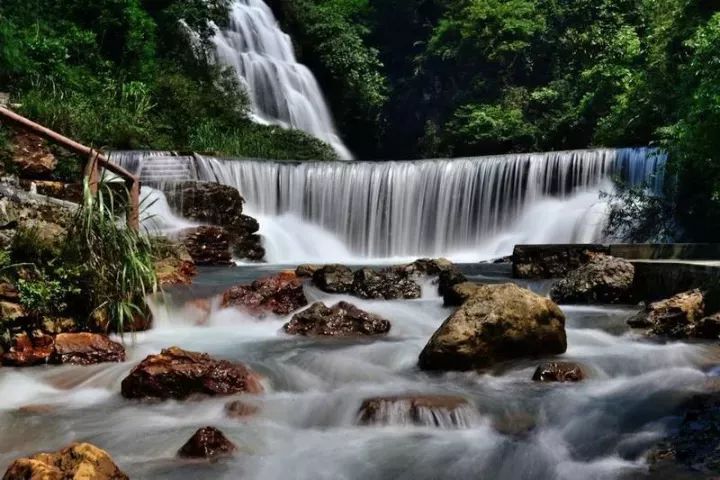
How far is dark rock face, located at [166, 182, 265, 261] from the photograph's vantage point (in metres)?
16.0

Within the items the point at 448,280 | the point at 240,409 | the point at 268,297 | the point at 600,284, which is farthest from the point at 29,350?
the point at 600,284

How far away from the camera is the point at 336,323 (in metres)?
8.69

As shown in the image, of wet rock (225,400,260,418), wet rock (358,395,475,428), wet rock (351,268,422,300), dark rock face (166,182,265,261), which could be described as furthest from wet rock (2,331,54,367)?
dark rock face (166,182,265,261)

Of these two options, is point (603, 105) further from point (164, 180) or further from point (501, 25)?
point (164, 180)

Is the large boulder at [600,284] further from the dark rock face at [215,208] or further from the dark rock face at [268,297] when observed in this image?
the dark rock face at [215,208]

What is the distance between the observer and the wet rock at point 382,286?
35.0 ft

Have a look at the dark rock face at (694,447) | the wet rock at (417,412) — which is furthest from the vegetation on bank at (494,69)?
the wet rock at (417,412)

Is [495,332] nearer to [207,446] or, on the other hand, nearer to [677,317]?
[677,317]

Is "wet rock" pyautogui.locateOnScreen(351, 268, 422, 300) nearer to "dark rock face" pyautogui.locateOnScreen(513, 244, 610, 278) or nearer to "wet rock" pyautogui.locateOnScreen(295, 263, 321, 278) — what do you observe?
"wet rock" pyautogui.locateOnScreen(295, 263, 321, 278)

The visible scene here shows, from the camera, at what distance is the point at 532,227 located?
18.3 metres

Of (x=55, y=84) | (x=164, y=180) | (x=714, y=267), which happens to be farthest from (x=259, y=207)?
(x=714, y=267)

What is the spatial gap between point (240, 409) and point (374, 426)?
3.71ft

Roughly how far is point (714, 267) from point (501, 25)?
22290mm

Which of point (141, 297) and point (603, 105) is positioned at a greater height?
point (603, 105)
